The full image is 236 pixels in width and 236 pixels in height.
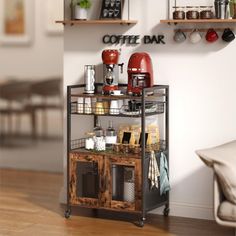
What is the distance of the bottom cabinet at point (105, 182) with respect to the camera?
5730 millimetres

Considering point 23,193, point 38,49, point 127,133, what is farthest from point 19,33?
point 127,133

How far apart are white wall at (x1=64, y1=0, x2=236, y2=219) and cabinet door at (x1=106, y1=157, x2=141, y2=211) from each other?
0.42 m

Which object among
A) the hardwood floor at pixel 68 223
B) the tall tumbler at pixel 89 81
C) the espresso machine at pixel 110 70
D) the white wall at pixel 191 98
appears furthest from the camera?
the tall tumbler at pixel 89 81

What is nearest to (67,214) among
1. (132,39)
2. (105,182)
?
(105,182)

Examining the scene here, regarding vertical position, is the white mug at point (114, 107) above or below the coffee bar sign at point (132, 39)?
below

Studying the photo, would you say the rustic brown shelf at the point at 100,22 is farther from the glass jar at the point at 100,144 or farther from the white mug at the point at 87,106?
the glass jar at the point at 100,144

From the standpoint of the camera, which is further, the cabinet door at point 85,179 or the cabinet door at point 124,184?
the cabinet door at point 85,179

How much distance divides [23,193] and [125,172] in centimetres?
150

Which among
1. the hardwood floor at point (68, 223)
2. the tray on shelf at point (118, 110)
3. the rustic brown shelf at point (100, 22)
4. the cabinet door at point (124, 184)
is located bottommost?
the hardwood floor at point (68, 223)

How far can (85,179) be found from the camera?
593 cm

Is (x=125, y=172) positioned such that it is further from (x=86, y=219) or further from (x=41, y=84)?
(x=41, y=84)

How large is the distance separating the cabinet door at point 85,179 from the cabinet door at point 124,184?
8 cm

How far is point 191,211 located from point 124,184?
1.95 feet

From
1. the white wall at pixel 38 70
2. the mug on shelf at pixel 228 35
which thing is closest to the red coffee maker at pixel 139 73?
the mug on shelf at pixel 228 35
